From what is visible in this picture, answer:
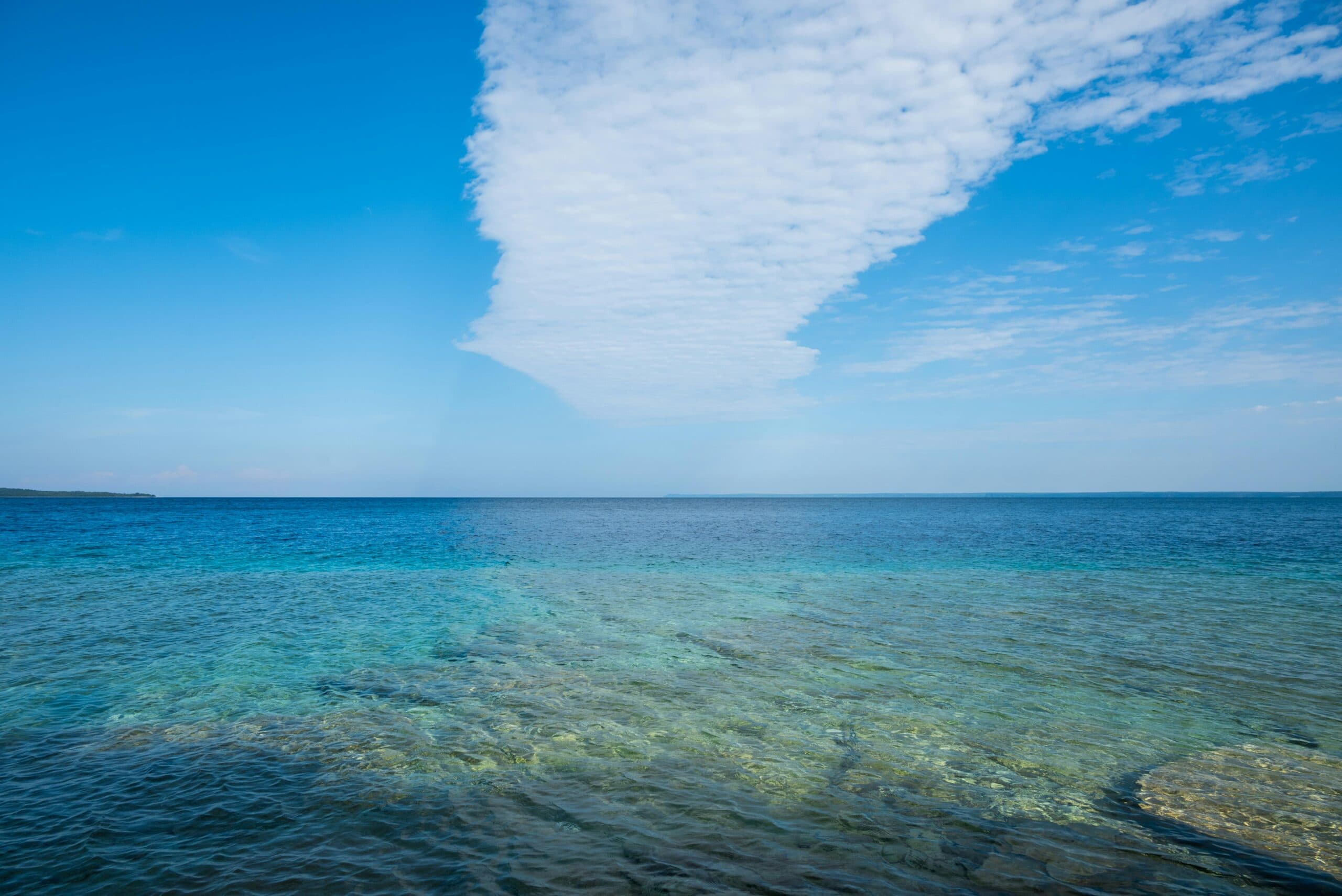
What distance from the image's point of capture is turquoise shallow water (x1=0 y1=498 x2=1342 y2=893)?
7.04 m

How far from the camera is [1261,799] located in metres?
8.55

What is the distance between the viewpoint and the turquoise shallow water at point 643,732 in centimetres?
704

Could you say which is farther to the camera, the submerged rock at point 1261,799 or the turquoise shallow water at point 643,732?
the submerged rock at point 1261,799

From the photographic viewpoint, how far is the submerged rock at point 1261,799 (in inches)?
294

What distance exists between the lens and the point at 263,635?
18547mm

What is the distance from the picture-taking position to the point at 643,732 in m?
11.0

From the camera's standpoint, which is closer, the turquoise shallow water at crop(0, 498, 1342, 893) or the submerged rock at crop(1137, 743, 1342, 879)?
the turquoise shallow water at crop(0, 498, 1342, 893)

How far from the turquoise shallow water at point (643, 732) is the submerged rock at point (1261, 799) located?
0.17 meters

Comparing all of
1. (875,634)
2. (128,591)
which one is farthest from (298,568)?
(875,634)

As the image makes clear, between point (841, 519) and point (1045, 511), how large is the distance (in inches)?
2286

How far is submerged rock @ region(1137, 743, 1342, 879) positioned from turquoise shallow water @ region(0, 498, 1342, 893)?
167 millimetres

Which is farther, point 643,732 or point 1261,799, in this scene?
point 643,732

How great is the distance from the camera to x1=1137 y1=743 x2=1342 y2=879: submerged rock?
7473 millimetres

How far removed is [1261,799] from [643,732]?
346 inches
